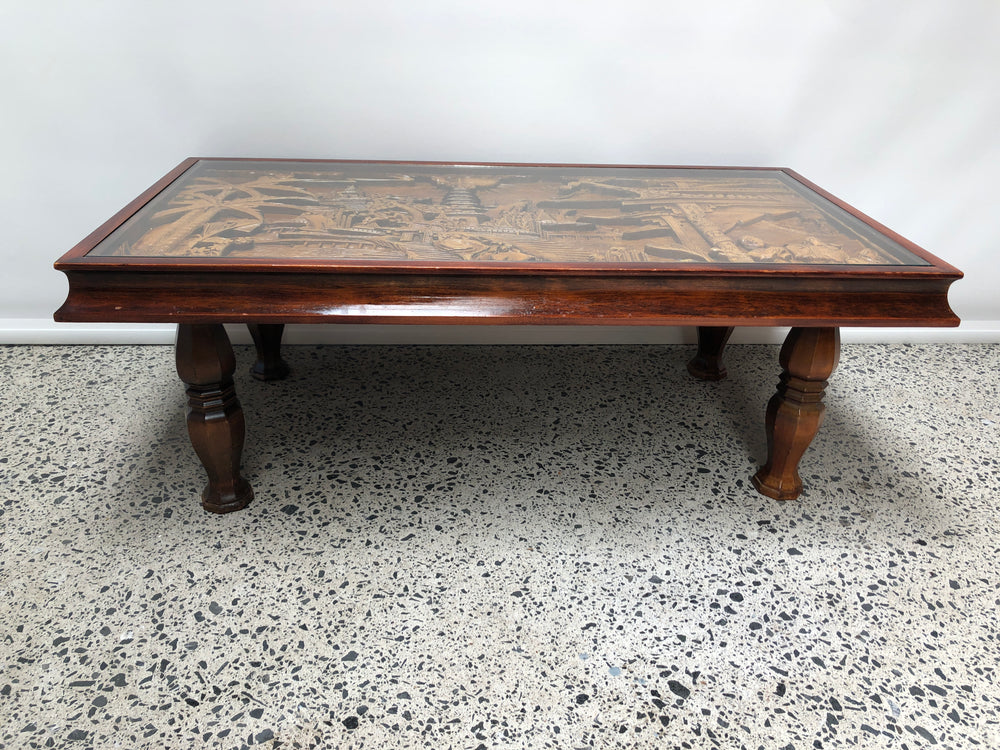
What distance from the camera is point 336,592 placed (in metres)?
1.36

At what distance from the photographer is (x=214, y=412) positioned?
4.76ft

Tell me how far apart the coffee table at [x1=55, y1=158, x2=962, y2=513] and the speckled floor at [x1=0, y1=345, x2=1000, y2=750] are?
20cm

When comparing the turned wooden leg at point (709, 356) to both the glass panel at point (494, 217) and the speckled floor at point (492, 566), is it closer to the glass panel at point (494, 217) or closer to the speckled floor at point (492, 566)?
the speckled floor at point (492, 566)

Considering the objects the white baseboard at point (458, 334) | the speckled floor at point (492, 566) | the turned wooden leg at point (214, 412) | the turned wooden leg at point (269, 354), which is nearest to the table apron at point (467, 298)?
the turned wooden leg at point (214, 412)

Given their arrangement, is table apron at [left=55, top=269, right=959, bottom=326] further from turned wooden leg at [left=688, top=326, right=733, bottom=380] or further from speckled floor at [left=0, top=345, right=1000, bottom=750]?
turned wooden leg at [left=688, top=326, right=733, bottom=380]

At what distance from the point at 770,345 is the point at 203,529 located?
1.79m

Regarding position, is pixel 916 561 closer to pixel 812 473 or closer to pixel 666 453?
pixel 812 473

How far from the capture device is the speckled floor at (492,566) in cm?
116

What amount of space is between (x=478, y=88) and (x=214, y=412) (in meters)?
1.08

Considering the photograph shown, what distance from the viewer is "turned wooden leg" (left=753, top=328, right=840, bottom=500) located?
4.72ft

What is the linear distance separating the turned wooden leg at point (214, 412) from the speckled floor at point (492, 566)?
0.22 feet

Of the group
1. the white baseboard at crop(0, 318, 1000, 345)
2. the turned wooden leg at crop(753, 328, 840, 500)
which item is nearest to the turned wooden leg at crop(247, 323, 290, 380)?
the white baseboard at crop(0, 318, 1000, 345)

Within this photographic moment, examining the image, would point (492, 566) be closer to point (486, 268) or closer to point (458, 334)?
point (486, 268)

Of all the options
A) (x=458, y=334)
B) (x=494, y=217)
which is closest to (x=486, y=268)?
(x=494, y=217)
